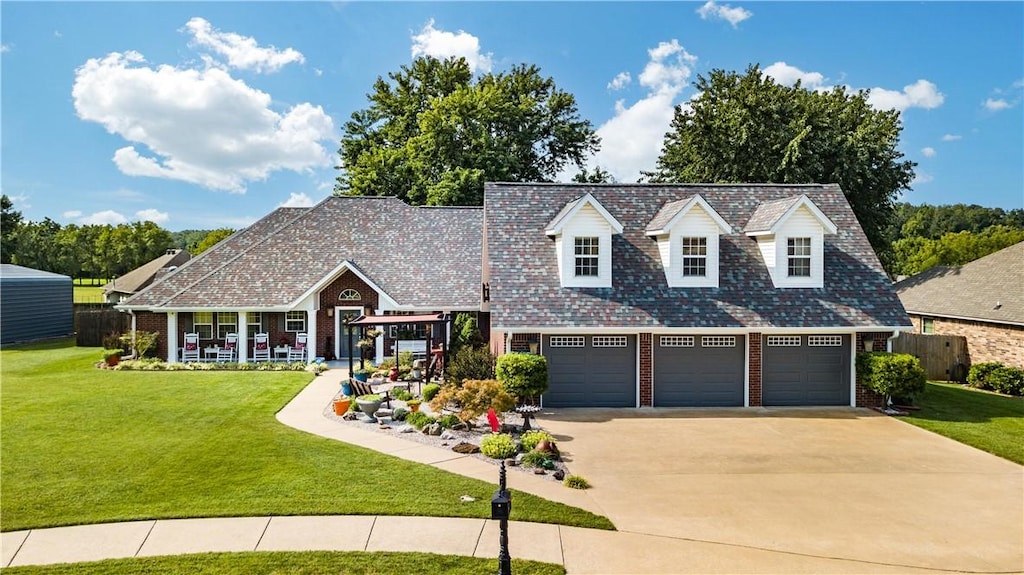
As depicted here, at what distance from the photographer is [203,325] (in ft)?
80.8

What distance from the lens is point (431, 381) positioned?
62.6 ft

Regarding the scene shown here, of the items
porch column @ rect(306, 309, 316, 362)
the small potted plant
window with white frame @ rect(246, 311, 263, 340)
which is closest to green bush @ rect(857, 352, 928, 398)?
porch column @ rect(306, 309, 316, 362)

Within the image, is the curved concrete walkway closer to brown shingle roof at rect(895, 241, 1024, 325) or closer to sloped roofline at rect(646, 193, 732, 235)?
sloped roofline at rect(646, 193, 732, 235)

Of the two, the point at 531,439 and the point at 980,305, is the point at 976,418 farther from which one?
the point at 531,439

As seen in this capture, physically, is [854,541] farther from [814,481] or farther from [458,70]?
[458,70]

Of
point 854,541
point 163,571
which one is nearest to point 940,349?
point 854,541

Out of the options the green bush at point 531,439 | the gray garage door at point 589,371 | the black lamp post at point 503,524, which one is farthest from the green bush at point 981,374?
the black lamp post at point 503,524

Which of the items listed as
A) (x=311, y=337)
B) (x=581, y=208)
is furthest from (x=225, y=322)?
(x=581, y=208)

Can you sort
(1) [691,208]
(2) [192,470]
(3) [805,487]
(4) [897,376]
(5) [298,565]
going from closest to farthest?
(5) [298,565] < (3) [805,487] < (2) [192,470] < (4) [897,376] < (1) [691,208]

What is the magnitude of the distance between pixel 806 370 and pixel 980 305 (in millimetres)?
12507

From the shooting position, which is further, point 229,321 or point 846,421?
point 229,321

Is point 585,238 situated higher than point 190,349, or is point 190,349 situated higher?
point 585,238

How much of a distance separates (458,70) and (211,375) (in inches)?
1299

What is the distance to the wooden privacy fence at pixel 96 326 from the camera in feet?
97.6
